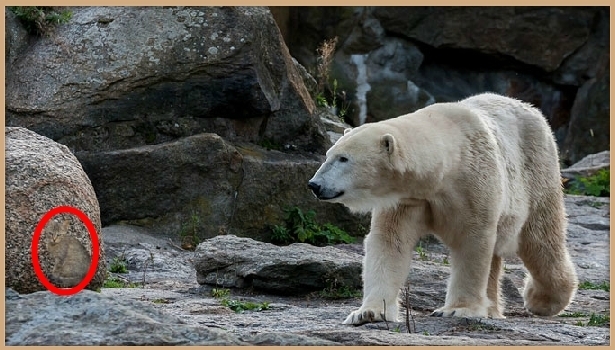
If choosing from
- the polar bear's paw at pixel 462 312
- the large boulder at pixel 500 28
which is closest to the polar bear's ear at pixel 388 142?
the polar bear's paw at pixel 462 312

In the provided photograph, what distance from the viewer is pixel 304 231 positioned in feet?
32.8

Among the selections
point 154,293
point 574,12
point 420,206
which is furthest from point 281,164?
point 574,12

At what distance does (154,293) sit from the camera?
7199mm

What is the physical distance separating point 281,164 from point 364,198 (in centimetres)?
410

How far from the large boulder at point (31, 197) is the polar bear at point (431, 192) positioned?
1.47m

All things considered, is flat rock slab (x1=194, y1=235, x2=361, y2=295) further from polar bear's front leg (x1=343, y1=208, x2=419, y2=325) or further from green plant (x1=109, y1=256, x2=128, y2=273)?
polar bear's front leg (x1=343, y1=208, x2=419, y2=325)

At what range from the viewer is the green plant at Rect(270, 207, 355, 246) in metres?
10.0

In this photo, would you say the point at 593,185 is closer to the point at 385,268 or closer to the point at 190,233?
the point at 190,233

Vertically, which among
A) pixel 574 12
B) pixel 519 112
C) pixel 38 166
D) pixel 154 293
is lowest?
pixel 154 293

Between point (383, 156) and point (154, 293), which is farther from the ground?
point (383, 156)

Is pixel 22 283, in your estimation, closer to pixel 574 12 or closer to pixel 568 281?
pixel 568 281

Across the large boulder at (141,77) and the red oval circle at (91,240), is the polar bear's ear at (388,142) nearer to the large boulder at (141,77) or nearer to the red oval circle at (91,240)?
the red oval circle at (91,240)

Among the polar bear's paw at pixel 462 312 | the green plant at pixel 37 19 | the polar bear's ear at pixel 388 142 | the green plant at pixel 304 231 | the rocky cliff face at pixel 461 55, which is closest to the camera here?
the polar bear's ear at pixel 388 142

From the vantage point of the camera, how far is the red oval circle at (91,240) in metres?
5.82
